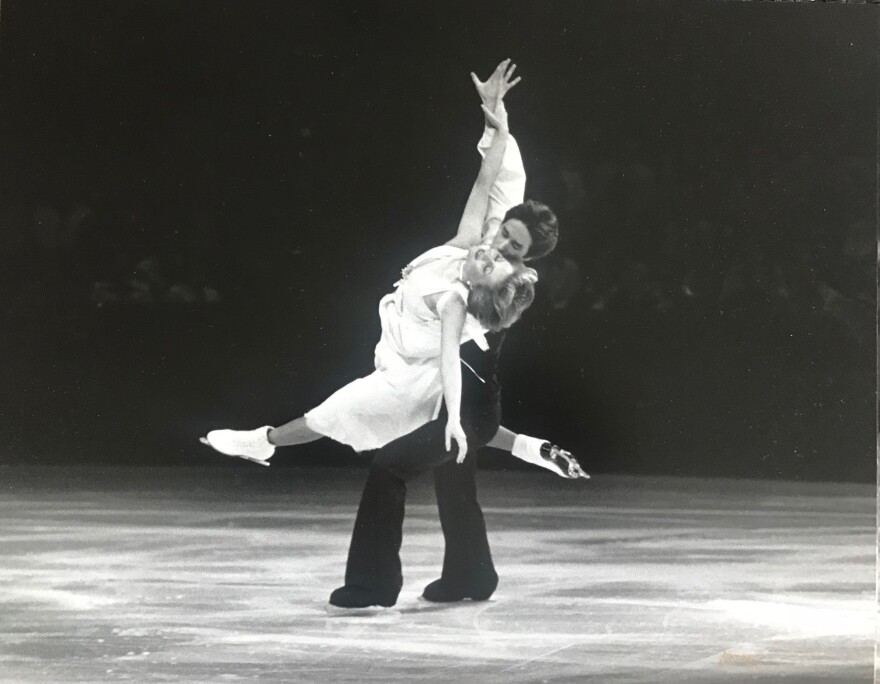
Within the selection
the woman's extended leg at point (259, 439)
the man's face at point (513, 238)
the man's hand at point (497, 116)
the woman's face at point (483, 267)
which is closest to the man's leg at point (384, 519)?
the woman's extended leg at point (259, 439)

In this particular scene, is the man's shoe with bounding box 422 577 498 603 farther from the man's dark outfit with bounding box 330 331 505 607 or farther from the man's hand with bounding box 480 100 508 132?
the man's hand with bounding box 480 100 508 132

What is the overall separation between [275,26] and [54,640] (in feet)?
6.80

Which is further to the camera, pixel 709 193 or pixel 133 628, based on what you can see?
pixel 709 193

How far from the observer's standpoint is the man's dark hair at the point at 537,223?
120 inches

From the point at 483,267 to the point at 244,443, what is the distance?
3.12 feet

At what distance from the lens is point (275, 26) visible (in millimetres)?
3082

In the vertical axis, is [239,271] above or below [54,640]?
above

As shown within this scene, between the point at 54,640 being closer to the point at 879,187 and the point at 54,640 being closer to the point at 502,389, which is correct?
the point at 502,389

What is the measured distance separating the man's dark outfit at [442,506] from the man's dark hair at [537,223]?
309mm

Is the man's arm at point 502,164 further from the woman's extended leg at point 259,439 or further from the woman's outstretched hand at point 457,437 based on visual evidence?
the woman's extended leg at point 259,439

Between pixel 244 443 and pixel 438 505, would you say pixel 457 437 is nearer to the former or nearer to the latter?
pixel 438 505

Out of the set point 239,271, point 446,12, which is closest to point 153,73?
point 239,271

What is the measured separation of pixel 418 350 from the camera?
2996 millimetres

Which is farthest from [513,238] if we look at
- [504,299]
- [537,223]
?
[504,299]
